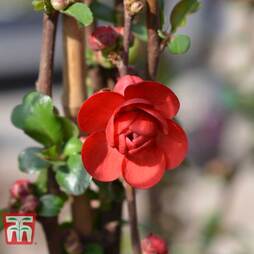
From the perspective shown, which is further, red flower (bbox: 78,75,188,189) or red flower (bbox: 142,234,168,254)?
red flower (bbox: 142,234,168,254)

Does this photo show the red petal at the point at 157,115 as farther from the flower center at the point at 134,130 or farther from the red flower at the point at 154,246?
the red flower at the point at 154,246

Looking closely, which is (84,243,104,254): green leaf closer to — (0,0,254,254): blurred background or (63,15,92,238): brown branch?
(63,15,92,238): brown branch

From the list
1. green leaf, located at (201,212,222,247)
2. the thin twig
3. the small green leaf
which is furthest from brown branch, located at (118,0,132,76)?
green leaf, located at (201,212,222,247)

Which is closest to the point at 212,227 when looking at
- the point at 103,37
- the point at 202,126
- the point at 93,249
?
the point at 202,126

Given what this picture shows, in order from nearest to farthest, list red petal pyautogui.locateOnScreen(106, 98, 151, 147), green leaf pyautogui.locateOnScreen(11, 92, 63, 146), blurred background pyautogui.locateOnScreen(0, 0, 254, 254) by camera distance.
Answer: red petal pyautogui.locateOnScreen(106, 98, 151, 147) < green leaf pyautogui.locateOnScreen(11, 92, 63, 146) < blurred background pyautogui.locateOnScreen(0, 0, 254, 254)

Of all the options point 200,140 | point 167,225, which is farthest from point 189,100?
point 167,225
